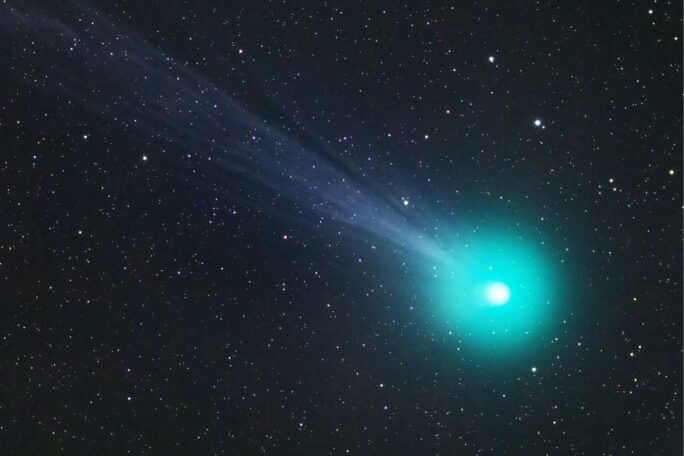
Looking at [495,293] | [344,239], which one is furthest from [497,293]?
[344,239]

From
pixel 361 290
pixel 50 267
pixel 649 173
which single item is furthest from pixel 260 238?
pixel 649 173

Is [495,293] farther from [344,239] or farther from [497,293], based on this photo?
[344,239]

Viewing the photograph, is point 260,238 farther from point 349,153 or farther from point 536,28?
point 536,28

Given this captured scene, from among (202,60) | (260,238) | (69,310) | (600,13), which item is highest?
(600,13)

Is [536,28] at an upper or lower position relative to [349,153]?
upper
